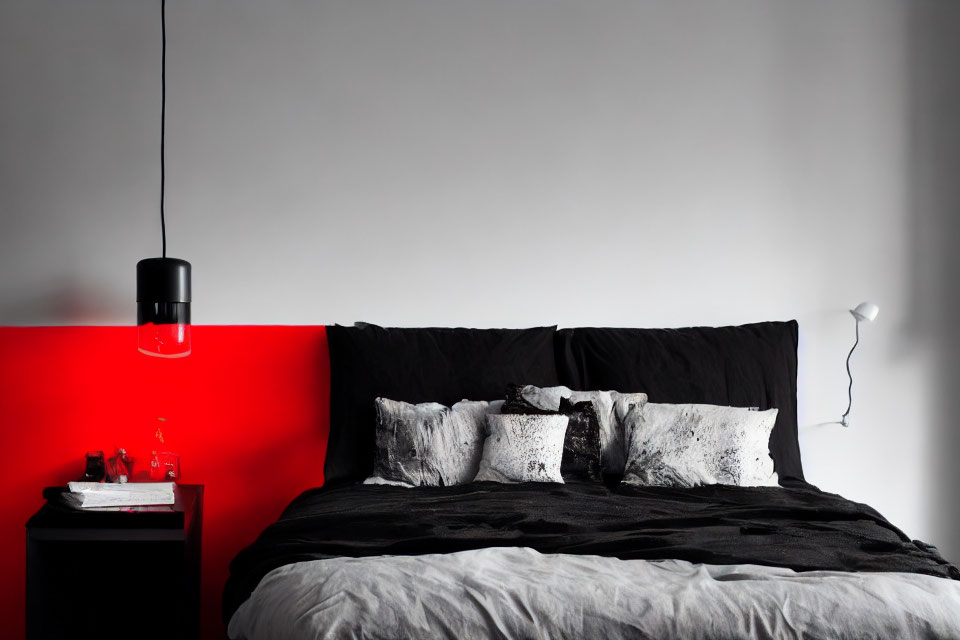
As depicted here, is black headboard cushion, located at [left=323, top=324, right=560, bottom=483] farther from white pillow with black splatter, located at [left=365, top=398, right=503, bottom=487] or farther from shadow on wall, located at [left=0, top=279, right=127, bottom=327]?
shadow on wall, located at [left=0, top=279, right=127, bottom=327]

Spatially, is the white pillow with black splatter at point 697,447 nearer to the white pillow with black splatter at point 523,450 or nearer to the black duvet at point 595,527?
the black duvet at point 595,527

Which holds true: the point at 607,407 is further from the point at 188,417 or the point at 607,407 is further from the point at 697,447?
the point at 188,417

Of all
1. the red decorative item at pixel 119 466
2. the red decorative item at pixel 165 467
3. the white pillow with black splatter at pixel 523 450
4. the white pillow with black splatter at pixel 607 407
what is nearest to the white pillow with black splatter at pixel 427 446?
the white pillow with black splatter at pixel 523 450

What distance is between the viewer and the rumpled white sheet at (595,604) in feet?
5.77

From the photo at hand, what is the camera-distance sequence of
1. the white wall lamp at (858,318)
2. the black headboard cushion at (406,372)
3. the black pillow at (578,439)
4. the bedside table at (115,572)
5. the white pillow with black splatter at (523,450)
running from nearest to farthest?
the bedside table at (115,572), the white pillow with black splatter at (523,450), the black pillow at (578,439), the black headboard cushion at (406,372), the white wall lamp at (858,318)

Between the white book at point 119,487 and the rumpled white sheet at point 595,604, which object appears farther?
the white book at point 119,487

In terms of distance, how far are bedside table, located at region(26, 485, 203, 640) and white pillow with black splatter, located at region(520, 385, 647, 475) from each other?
4.10 feet

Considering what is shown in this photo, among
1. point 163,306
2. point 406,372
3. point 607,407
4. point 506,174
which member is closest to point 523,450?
point 607,407

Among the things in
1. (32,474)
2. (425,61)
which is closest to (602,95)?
(425,61)

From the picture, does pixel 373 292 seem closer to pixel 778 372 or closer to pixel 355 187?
pixel 355 187

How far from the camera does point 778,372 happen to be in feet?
11.3

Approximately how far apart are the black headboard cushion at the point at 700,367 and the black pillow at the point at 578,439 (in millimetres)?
275

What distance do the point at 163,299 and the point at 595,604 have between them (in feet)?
6.29

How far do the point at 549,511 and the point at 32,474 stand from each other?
2.06m
